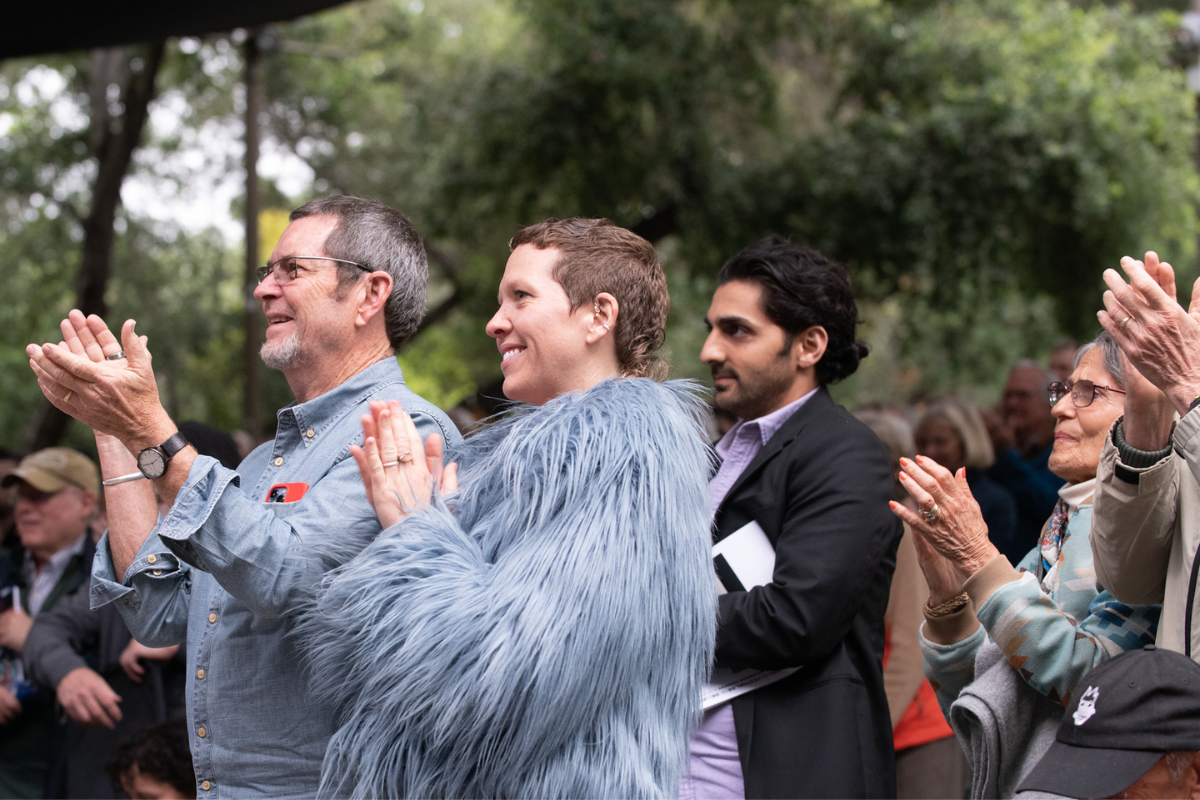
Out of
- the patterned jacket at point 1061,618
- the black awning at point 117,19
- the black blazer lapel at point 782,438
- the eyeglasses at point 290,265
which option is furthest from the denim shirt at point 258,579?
the black awning at point 117,19

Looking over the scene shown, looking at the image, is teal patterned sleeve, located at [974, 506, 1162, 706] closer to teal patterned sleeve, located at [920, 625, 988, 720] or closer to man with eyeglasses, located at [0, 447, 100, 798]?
teal patterned sleeve, located at [920, 625, 988, 720]

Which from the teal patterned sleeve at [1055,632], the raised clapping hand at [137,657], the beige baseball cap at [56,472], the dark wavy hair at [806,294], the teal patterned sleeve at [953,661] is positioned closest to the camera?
the teal patterned sleeve at [1055,632]

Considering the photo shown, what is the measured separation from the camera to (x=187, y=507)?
1.95 metres

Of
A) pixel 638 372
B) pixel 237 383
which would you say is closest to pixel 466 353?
pixel 237 383

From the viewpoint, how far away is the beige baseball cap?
4668 millimetres

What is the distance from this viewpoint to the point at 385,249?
2471 mm

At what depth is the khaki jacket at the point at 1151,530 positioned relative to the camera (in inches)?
87.1

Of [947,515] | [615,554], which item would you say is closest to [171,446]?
Answer: [615,554]

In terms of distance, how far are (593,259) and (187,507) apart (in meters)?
0.92

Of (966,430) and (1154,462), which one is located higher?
(1154,462)

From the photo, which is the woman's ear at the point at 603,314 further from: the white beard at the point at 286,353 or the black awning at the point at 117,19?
the black awning at the point at 117,19

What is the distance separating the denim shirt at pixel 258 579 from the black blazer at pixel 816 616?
0.80 metres

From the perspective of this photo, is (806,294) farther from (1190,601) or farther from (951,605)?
(1190,601)

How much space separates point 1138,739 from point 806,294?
143cm
